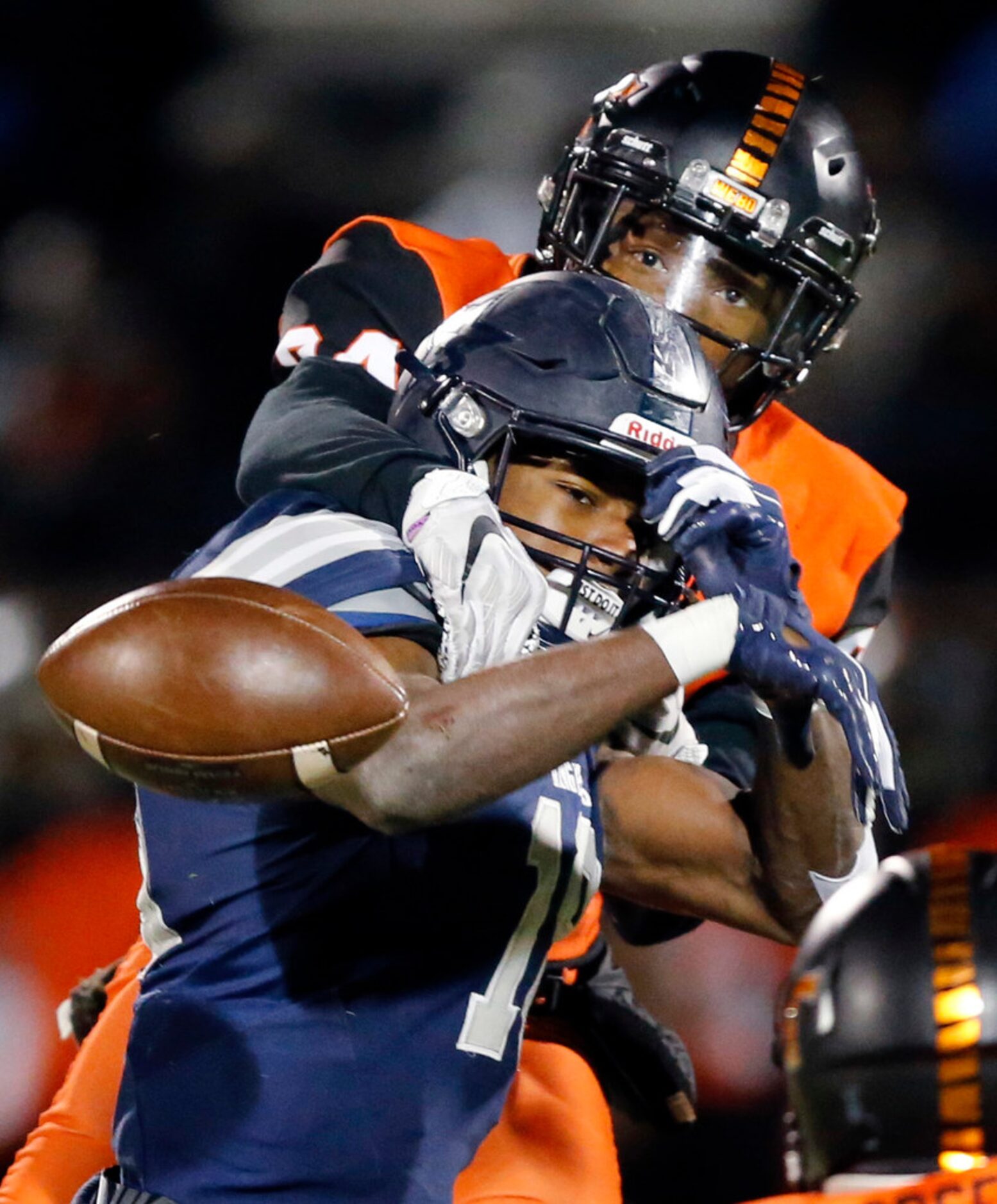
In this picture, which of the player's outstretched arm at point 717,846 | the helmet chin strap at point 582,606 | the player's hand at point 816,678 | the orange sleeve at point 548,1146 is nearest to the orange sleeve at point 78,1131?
the orange sleeve at point 548,1146

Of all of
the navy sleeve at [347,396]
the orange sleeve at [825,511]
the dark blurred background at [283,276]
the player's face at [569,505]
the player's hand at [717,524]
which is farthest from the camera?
the dark blurred background at [283,276]

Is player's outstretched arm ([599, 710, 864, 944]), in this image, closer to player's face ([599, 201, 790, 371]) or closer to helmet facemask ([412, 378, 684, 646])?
helmet facemask ([412, 378, 684, 646])

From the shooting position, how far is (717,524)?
1.95 meters

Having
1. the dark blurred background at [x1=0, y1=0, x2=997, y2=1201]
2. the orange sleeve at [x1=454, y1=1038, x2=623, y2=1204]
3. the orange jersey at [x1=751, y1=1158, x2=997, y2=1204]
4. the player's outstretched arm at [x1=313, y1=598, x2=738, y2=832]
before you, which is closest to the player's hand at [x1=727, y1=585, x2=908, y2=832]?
the player's outstretched arm at [x1=313, y1=598, x2=738, y2=832]

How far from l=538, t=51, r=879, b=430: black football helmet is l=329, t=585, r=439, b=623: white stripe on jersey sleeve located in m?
1.30

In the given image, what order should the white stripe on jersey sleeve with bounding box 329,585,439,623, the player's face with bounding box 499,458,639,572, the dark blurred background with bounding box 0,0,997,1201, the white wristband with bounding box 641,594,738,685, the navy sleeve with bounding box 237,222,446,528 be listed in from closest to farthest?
the white wristband with bounding box 641,594,738,685 < the white stripe on jersey sleeve with bounding box 329,585,439,623 < the navy sleeve with bounding box 237,222,446,528 < the player's face with bounding box 499,458,639,572 < the dark blurred background with bounding box 0,0,997,1201

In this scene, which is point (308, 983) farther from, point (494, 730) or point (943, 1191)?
point (943, 1191)

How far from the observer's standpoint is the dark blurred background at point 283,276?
3.91 metres

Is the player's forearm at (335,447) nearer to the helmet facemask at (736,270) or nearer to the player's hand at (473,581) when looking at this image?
the player's hand at (473,581)

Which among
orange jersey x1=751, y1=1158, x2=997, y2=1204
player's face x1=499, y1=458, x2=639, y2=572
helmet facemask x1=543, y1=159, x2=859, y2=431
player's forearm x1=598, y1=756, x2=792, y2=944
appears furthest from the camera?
helmet facemask x1=543, y1=159, x2=859, y2=431

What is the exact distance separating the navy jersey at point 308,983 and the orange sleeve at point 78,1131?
666 millimetres

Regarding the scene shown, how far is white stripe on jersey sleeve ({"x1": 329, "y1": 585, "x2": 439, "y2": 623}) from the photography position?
1778mm

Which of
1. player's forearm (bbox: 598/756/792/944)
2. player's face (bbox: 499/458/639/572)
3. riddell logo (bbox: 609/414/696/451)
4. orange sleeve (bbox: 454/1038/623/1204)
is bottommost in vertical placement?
orange sleeve (bbox: 454/1038/623/1204)

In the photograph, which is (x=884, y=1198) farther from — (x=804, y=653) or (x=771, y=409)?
(x=771, y=409)
